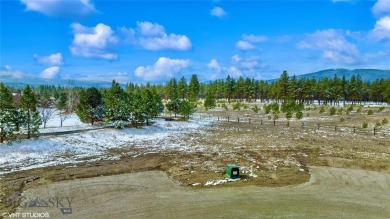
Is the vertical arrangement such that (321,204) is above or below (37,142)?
below

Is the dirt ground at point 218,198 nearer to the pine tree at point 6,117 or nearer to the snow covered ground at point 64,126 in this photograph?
the pine tree at point 6,117

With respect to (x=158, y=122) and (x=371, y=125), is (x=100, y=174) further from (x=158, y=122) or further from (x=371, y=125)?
(x=371, y=125)

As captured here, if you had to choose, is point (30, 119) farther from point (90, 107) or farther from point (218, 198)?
point (218, 198)

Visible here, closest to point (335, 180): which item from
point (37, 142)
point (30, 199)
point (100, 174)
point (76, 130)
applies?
point (100, 174)

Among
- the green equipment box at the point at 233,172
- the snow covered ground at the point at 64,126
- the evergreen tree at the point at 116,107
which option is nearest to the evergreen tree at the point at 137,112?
the evergreen tree at the point at 116,107

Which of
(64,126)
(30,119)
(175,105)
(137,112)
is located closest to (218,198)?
(30,119)

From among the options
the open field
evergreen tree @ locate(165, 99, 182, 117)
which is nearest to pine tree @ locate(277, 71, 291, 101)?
evergreen tree @ locate(165, 99, 182, 117)

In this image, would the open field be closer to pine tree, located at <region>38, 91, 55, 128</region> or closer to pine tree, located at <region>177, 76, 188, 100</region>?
Result: pine tree, located at <region>38, 91, 55, 128</region>
